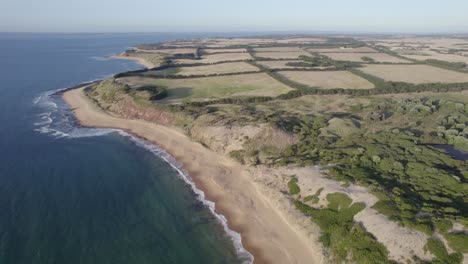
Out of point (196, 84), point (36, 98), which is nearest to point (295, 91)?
point (196, 84)

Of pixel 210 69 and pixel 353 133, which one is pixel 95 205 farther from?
pixel 210 69

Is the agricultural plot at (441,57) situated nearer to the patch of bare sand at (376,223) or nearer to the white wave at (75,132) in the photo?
the patch of bare sand at (376,223)

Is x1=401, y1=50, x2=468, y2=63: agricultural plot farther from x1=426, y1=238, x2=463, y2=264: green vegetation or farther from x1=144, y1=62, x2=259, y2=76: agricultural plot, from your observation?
x1=426, y1=238, x2=463, y2=264: green vegetation

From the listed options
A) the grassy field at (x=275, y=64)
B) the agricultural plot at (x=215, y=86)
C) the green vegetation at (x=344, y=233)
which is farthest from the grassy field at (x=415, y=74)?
the green vegetation at (x=344, y=233)

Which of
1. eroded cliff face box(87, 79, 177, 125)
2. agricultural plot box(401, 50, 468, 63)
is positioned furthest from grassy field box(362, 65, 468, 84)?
eroded cliff face box(87, 79, 177, 125)

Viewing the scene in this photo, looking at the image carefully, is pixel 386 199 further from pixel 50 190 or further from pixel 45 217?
pixel 50 190

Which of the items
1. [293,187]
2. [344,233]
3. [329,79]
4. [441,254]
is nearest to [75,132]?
[293,187]
